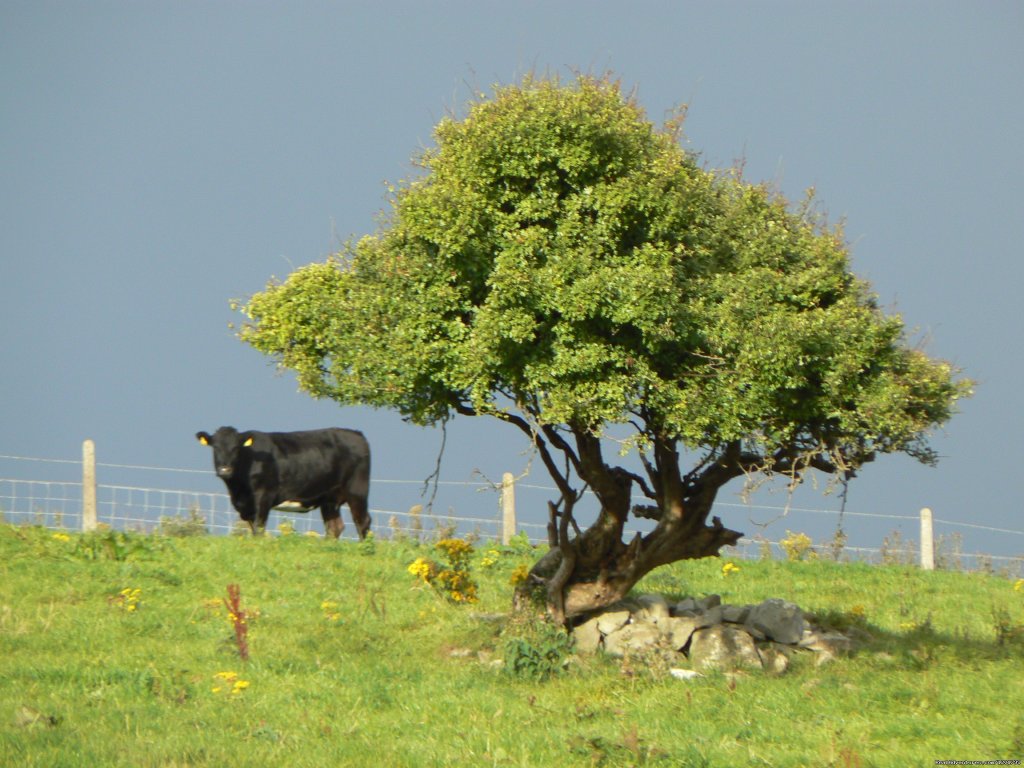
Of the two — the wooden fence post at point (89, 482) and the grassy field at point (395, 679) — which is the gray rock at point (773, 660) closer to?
the grassy field at point (395, 679)

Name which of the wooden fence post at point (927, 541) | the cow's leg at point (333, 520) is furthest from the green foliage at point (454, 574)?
the wooden fence post at point (927, 541)

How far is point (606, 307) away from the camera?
43.3 feet

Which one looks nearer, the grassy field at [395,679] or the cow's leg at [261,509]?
the grassy field at [395,679]

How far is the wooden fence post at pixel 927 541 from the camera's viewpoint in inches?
1065

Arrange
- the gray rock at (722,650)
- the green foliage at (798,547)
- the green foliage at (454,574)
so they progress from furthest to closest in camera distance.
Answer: the green foliage at (798,547) < the green foliage at (454,574) < the gray rock at (722,650)

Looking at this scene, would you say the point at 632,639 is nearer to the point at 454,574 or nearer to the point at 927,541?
the point at 454,574

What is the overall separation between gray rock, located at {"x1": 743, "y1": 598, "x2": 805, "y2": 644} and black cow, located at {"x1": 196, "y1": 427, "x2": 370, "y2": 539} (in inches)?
509

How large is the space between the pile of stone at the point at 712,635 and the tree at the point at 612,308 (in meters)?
2.30

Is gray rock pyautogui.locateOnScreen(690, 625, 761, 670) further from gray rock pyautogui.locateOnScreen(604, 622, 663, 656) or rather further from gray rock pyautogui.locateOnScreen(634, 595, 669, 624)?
gray rock pyautogui.locateOnScreen(634, 595, 669, 624)

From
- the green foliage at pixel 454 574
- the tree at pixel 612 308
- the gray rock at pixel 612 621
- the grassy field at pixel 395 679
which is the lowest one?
the grassy field at pixel 395 679

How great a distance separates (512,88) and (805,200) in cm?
408

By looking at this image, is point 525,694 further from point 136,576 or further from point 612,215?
point 136,576

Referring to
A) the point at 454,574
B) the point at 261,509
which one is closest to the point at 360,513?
the point at 261,509

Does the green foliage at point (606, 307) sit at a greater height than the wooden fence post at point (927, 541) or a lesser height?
greater
